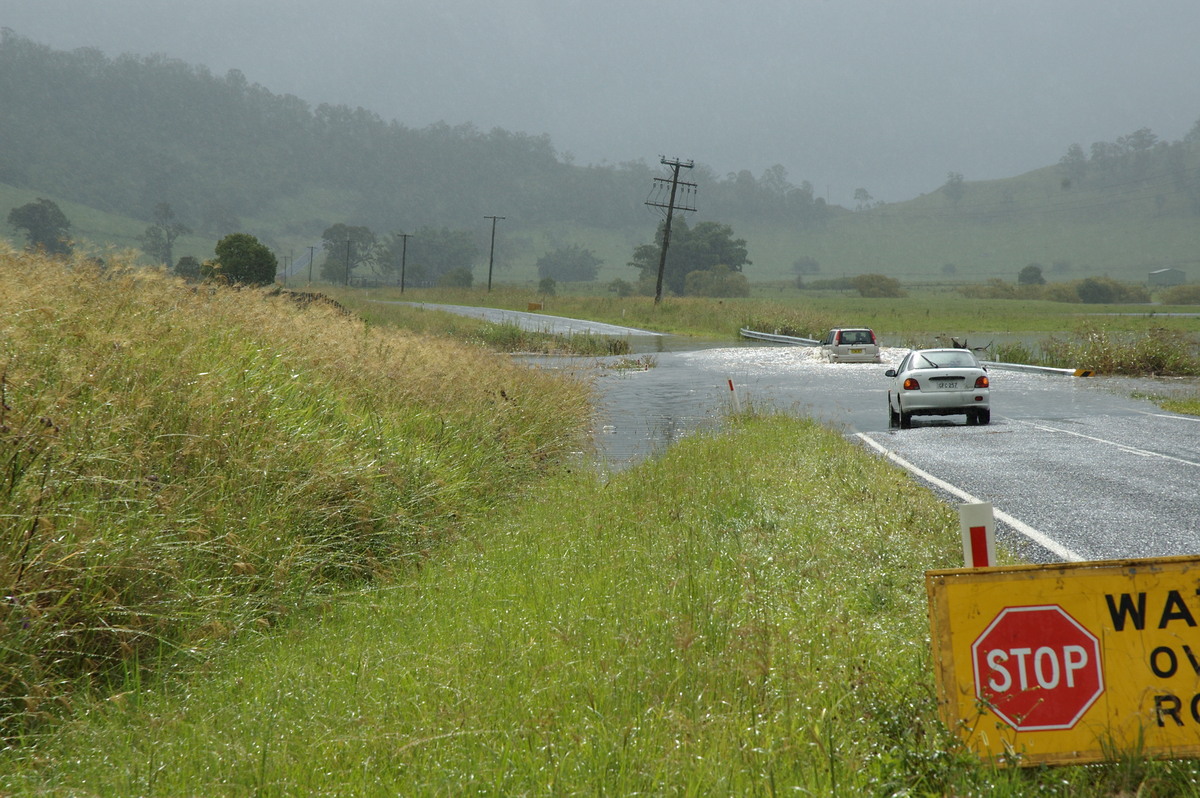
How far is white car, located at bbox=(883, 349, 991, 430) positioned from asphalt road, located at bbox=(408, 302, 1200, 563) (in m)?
0.34

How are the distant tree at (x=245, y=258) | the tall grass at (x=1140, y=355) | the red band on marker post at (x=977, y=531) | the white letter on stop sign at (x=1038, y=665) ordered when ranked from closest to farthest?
the white letter on stop sign at (x=1038, y=665) < the red band on marker post at (x=977, y=531) < the tall grass at (x=1140, y=355) < the distant tree at (x=245, y=258)

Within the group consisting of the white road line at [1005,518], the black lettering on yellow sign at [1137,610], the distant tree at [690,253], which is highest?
the distant tree at [690,253]

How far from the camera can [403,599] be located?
6.25 meters

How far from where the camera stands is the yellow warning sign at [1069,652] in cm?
369

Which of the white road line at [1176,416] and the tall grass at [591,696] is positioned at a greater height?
the white road line at [1176,416]

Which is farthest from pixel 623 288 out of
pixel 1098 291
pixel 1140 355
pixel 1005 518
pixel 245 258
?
pixel 1005 518

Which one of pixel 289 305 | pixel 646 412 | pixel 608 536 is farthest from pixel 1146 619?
pixel 646 412

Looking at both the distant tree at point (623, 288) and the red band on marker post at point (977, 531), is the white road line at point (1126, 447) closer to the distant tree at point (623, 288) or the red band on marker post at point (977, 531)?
the red band on marker post at point (977, 531)

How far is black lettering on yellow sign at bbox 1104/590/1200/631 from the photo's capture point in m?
3.80

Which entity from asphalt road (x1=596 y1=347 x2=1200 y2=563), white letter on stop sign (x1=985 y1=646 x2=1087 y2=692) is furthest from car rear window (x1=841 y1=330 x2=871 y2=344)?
white letter on stop sign (x1=985 y1=646 x2=1087 y2=692)

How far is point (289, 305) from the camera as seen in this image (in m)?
13.6

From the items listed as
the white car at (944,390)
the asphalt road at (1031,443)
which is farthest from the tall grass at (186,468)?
the white car at (944,390)

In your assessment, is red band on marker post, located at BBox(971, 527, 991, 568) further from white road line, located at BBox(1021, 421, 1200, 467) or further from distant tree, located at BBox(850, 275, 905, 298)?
distant tree, located at BBox(850, 275, 905, 298)

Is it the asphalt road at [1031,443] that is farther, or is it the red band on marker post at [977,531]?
the asphalt road at [1031,443]
